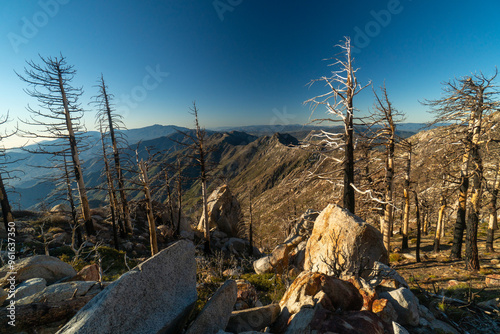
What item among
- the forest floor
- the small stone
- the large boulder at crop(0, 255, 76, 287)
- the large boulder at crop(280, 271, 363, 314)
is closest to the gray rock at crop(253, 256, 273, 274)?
the forest floor

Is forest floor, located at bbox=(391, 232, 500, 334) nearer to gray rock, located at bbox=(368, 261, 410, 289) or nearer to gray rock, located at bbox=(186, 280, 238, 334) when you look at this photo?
gray rock, located at bbox=(368, 261, 410, 289)

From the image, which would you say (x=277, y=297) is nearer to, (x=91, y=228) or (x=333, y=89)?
(x=333, y=89)

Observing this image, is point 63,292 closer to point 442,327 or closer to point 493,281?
point 442,327

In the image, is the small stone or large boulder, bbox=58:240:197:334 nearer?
large boulder, bbox=58:240:197:334

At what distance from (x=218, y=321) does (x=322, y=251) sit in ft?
19.6

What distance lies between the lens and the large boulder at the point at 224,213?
30.9 metres

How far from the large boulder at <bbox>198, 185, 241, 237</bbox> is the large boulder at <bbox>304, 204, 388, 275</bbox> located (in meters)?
22.7

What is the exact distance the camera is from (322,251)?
8.92 meters

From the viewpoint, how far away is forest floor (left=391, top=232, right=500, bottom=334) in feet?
19.3

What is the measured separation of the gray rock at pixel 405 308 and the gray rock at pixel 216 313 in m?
4.29

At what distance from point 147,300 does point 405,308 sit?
624 centimetres

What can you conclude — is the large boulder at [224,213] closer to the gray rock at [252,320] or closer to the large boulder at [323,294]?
the gray rock at [252,320]

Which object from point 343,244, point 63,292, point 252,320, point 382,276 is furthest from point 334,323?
point 63,292

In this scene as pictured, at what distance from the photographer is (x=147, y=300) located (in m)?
4.06
